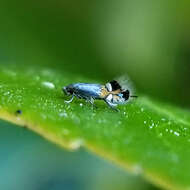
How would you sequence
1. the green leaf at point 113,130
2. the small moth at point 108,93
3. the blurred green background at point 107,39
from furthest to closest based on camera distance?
1. the blurred green background at point 107,39
2. the small moth at point 108,93
3. the green leaf at point 113,130

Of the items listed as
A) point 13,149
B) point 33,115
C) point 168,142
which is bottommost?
point 33,115

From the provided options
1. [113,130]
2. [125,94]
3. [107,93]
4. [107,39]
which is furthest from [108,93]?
[107,39]

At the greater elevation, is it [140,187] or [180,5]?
[180,5]

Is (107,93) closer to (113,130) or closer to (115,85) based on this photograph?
→ (115,85)

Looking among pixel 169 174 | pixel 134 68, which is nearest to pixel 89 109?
pixel 169 174

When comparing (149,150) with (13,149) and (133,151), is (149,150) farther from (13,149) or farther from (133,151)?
(13,149)

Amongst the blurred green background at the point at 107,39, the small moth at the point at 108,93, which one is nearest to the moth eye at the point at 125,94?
the small moth at the point at 108,93

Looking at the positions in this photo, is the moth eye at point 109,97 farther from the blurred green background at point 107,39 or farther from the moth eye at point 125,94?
the blurred green background at point 107,39
